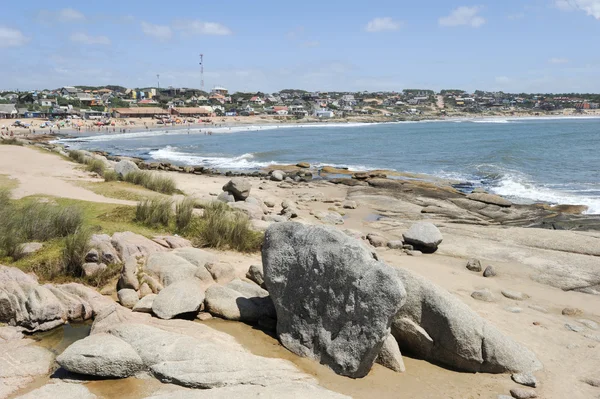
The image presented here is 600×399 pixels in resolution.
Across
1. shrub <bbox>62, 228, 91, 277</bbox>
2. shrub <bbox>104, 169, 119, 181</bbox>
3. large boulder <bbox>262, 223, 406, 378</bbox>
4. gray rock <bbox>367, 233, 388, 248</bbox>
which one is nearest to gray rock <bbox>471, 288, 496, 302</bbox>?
gray rock <bbox>367, 233, 388, 248</bbox>

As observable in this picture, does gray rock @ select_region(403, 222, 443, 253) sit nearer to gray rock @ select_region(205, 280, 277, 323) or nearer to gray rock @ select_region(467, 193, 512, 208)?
gray rock @ select_region(205, 280, 277, 323)

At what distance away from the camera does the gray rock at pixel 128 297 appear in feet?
25.9

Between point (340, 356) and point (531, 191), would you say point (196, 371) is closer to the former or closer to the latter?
point (340, 356)

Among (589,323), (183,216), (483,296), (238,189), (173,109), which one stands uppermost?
(173,109)

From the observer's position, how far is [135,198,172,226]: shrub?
12.1m

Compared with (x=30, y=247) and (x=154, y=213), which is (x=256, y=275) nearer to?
(x=154, y=213)

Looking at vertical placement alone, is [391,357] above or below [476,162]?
below

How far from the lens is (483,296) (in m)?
10.5

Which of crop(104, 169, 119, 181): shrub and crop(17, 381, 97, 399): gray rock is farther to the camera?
crop(104, 169, 119, 181): shrub

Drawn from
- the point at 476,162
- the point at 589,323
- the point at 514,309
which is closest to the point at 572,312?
the point at 589,323

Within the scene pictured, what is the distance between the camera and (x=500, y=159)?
4072 cm

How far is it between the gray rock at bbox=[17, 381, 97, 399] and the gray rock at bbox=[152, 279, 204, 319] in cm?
197

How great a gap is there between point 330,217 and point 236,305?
431 inches

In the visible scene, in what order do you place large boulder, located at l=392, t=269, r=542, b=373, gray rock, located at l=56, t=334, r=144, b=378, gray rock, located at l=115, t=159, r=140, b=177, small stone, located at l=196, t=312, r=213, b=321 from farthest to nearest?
gray rock, located at l=115, t=159, r=140, b=177
small stone, located at l=196, t=312, r=213, b=321
large boulder, located at l=392, t=269, r=542, b=373
gray rock, located at l=56, t=334, r=144, b=378
